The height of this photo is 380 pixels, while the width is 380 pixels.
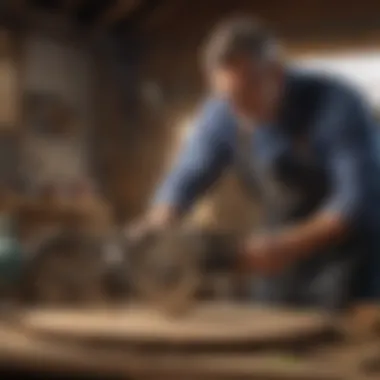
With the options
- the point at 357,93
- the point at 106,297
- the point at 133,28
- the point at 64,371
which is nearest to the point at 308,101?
the point at 357,93

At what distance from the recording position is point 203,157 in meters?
1.54

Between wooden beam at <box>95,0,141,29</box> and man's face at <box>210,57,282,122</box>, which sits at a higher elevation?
wooden beam at <box>95,0,141,29</box>

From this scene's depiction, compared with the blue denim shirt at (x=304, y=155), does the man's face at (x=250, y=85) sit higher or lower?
higher

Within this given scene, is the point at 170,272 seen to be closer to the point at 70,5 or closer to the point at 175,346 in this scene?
the point at 175,346

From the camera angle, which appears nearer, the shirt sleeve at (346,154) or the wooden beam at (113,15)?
the shirt sleeve at (346,154)

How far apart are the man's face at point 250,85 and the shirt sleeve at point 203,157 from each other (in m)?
0.03

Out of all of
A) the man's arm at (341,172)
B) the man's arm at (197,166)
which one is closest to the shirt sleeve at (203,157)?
the man's arm at (197,166)

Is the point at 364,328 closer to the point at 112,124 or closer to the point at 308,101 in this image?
the point at 308,101

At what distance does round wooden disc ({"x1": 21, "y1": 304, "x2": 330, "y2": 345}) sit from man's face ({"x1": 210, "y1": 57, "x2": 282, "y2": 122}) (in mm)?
326

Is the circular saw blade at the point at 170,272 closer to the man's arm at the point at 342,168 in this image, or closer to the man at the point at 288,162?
the man at the point at 288,162

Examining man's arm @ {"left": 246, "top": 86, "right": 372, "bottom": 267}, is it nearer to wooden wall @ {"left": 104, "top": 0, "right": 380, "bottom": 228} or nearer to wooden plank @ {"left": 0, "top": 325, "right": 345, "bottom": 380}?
wooden wall @ {"left": 104, "top": 0, "right": 380, "bottom": 228}

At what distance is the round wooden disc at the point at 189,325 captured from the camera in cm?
148

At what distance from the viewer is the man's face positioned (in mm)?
1528

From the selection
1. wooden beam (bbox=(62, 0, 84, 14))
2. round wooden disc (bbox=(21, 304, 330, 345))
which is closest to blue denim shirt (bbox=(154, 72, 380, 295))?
round wooden disc (bbox=(21, 304, 330, 345))
